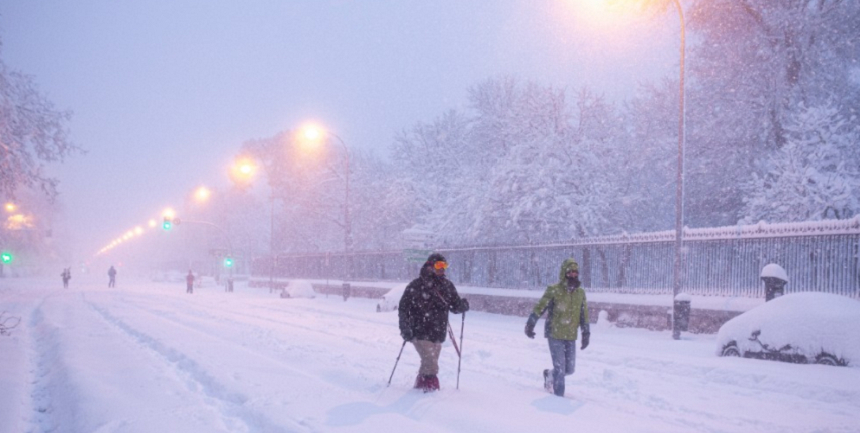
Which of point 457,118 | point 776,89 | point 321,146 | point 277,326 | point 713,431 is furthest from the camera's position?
point 321,146

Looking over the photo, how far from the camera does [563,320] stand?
7.96 m

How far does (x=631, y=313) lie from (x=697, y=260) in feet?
8.12

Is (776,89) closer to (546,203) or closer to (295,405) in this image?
(546,203)

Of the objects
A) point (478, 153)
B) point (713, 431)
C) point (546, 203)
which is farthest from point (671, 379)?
point (478, 153)

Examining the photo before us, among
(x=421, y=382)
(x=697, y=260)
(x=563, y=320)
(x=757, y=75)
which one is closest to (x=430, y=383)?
(x=421, y=382)

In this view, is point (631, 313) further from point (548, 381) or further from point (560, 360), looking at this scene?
point (560, 360)

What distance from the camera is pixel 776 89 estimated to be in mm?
22281

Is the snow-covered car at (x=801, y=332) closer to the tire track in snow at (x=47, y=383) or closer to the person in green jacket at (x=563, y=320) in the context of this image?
the person in green jacket at (x=563, y=320)

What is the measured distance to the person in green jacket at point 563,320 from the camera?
7969 millimetres

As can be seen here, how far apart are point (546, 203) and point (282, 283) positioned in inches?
1156

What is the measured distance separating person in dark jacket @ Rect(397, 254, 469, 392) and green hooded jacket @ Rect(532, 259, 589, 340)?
1.19 metres

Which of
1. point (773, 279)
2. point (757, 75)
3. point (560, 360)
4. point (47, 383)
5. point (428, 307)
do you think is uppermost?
point (757, 75)

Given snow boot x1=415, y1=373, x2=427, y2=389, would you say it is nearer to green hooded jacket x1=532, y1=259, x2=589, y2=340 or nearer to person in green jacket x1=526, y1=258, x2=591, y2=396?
person in green jacket x1=526, y1=258, x2=591, y2=396

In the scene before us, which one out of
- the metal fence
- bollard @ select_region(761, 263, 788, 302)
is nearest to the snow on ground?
bollard @ select_region(761, 263, 788, 302)
